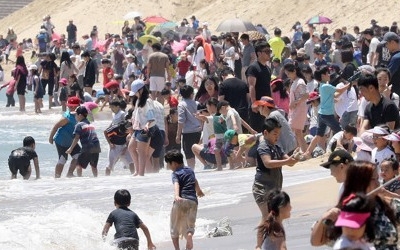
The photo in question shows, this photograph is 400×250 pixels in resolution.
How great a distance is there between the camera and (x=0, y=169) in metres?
23.6

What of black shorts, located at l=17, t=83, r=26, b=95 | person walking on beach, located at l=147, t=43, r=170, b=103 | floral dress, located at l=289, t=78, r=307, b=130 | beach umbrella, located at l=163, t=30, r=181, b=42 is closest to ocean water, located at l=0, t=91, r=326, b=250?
floral dress, located at l=289, t=78, r=307, b=130

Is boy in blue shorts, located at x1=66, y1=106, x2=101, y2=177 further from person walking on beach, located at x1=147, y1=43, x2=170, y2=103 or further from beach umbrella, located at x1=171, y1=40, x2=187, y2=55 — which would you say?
beach umbrella, located at x1=171, y1=40, x2=187, y2=55

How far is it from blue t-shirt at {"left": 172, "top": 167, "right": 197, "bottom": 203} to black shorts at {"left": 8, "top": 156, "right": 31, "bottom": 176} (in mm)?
7969

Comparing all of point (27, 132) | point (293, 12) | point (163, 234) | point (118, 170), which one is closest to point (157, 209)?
point (163, 234)

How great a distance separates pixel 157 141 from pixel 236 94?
4.32ft

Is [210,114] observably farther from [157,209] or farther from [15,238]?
[15,238]

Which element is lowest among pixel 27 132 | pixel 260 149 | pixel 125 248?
pixel 27 132

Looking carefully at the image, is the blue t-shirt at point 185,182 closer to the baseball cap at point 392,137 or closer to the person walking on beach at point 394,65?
the baseball cap at point 392,137

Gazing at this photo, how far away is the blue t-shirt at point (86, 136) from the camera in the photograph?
19.5m

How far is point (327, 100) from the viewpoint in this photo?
18125 millimetres

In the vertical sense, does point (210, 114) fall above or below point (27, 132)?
above

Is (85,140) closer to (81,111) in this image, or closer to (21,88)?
(81,111)

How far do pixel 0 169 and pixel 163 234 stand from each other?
10.3m

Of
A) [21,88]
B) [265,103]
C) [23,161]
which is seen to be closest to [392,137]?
[265,103]
